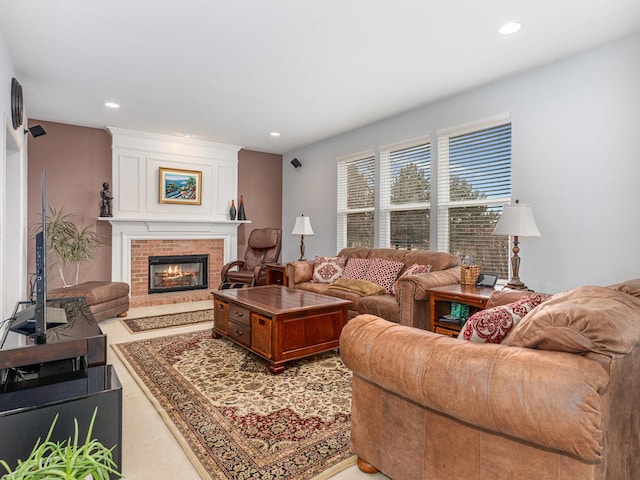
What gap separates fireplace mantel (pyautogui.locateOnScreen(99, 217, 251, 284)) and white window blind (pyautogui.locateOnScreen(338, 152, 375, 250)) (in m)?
1.80

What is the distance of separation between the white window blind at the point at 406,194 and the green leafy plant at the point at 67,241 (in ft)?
13.0

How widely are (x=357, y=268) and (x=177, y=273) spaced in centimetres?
321

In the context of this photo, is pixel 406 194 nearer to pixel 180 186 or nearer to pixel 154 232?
pixel 180 186

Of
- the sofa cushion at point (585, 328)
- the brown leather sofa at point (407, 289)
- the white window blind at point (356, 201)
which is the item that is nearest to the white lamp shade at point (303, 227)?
the white window blind at point (356, 201)

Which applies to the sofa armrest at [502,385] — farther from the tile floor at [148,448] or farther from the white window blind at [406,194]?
the white window blind at [406,194]

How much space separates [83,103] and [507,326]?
4873mm

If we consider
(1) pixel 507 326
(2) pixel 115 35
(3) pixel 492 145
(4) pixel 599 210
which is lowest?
(1) pixel 507 326

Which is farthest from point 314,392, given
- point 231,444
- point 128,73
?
point 128,73

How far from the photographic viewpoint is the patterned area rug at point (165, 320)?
4.17 metres

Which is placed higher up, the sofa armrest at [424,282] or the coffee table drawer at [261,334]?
the sofa armrest at [424,282]

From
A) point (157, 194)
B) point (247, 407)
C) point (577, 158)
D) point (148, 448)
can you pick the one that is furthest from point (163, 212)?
point (577, 158)

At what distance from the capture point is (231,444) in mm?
1901

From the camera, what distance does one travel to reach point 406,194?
15.2 feet

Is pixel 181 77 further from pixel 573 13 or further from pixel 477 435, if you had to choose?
pixel 477 435
